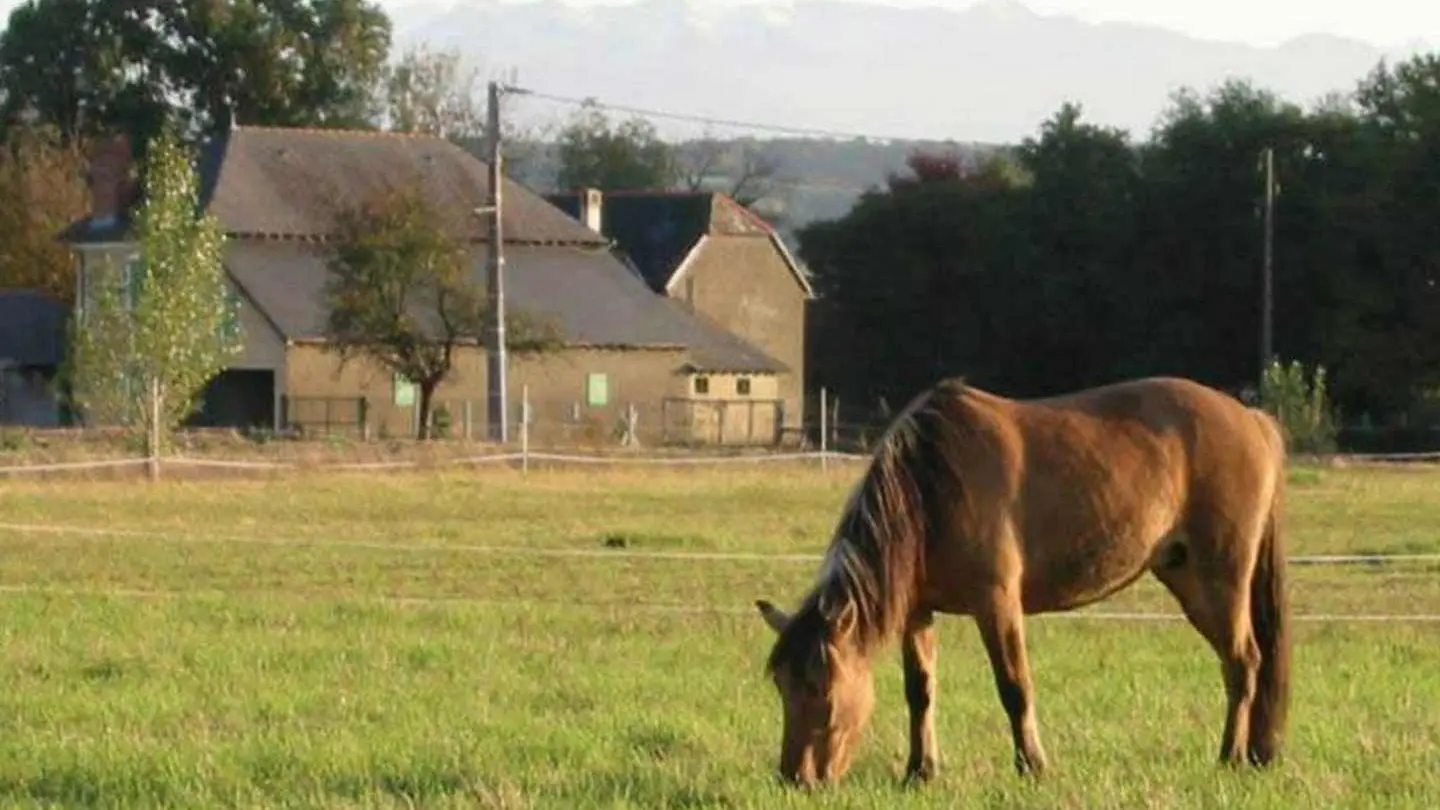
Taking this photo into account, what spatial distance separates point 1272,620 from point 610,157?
10112 cm

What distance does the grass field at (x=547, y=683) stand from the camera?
964 cm

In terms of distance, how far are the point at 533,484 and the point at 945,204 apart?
137 feet

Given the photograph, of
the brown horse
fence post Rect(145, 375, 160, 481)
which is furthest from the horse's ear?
fence post Rect(145, 375, 160, 481)

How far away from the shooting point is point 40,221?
74.4 meters

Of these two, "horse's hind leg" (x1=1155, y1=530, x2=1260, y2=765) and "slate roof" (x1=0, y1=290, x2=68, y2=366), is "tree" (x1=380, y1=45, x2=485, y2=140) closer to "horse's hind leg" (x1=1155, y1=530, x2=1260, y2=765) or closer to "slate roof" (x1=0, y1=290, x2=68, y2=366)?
"slate roof" (x1=0, y1=290, x2=68, y2=366)

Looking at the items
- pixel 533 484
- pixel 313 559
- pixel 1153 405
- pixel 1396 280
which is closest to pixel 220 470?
pixel 533 484

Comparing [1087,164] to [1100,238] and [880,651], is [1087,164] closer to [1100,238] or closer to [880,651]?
[1100,238]

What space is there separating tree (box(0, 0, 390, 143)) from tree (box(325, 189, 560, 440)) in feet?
83.9

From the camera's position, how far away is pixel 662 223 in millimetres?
81875

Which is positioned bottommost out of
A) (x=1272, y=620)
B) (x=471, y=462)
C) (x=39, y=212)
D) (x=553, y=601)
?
(x=553, y=601)

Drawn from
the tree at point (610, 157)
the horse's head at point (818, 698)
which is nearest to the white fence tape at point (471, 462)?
the horse's head at point (818, 698)

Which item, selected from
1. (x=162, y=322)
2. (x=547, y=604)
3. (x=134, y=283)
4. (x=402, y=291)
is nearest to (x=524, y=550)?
(x=547, y=604)

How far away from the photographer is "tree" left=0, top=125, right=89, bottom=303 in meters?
72.6

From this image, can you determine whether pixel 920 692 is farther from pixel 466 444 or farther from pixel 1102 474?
pixel 466 444
